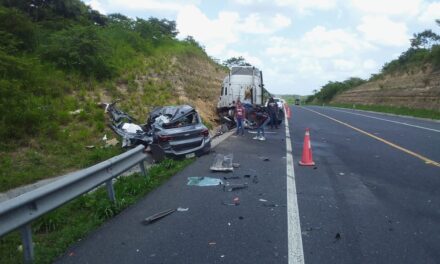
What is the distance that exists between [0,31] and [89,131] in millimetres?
5101

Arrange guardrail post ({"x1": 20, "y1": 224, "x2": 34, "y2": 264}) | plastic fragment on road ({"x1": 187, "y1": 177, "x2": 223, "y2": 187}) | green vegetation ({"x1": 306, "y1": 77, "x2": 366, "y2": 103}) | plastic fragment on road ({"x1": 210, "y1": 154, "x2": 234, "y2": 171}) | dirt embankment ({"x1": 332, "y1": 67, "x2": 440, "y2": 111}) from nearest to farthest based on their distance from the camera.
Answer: guardrail post ({"x1": 20, "y1": 224, "x2": 34, "y2": 264}) < plastic fragment on road ({"x1": 187, "y1": 177, "x2": 223, "y2": 187}) < plastic fragment on road ({"x1": 210, "y1": 154, "x2": 234, "y2": 171}) < dirt embankment ({"x1": 332, "y1": 67, "x2": 440, "y2": 111}) < green vegetation ({"x1": 306, "y1": 77, "x2": 366, "y2": 103})

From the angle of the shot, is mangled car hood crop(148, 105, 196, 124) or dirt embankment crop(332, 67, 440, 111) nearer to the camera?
mangled car hood crop(148, 105, 196, 124)

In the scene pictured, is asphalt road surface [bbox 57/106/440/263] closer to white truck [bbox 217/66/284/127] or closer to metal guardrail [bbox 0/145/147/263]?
metal guardrail [bbox 0/145/147/263]

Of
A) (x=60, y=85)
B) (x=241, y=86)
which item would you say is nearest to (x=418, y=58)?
(x=241, y=86)

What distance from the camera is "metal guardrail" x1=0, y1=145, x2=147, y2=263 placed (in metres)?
4.39

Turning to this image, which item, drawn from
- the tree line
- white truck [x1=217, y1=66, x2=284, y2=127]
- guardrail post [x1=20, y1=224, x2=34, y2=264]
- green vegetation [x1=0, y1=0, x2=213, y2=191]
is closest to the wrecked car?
green vegetation [x1=0, y1=0, x2=213, y2=191]

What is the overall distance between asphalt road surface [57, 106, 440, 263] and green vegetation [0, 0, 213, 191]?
4438 mm

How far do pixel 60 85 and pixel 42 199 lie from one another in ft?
45.3

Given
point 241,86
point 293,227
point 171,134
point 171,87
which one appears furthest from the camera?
point 171,87

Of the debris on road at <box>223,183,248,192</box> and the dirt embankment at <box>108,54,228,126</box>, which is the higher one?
the dirt embankment at <box>108,54,228,126</box>

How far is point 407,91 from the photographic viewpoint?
151ft

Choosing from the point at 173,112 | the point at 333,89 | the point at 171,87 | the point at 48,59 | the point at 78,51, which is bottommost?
the point at 333,89

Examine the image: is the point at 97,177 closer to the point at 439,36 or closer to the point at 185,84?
the point at 185,84

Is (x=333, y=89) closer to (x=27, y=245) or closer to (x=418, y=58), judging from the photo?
(x=418, y=58)
